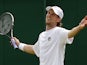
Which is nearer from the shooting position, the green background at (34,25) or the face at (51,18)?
the face at (51,18)

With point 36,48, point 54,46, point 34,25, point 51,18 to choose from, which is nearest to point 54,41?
point 54,46

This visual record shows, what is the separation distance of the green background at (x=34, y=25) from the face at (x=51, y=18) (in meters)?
3.78

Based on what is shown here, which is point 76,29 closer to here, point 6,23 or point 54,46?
point 54,46

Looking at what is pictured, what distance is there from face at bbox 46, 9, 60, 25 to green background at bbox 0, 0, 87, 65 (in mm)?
3776

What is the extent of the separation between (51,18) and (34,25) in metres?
4.16

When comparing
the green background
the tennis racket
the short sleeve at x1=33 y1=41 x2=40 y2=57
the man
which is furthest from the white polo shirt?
the green background

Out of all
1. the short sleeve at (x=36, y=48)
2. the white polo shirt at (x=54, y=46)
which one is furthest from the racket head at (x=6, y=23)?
the white polo shirt at (x=54, y=46)

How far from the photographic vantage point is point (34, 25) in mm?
9648

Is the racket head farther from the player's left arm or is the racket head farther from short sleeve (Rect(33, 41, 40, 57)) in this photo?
the player's left arm

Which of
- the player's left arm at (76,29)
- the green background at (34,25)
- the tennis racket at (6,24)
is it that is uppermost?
the player's left arm at (76,29)

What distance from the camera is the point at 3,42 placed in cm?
983

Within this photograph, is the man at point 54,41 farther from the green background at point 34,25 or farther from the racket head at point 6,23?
the green background at point 34,25

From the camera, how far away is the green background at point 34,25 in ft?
30.7

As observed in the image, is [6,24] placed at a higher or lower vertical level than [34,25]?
higher
